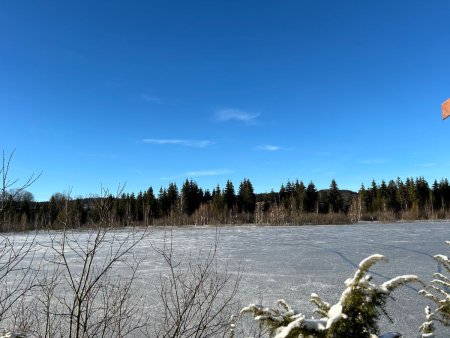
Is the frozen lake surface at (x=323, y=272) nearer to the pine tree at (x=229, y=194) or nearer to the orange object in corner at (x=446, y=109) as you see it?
the orange object in corner at (x=446, y=109)

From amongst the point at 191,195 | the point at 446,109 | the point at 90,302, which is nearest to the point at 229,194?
the point at 191,195

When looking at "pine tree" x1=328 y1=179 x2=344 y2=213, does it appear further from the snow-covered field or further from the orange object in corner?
the orange object in corner

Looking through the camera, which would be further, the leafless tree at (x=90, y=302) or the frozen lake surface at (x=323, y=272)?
the frozen lake surface at (x=323, y=272)

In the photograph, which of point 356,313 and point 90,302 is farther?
point 90,302

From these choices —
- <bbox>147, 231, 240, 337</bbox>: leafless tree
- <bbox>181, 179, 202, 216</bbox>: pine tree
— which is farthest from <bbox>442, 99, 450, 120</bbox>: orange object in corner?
<bbox>181, 179, 202, 216</bbox>: pine tree

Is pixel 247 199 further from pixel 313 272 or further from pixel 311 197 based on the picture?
pixel 313 272

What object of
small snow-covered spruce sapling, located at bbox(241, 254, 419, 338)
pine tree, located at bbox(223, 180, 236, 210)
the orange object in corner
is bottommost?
small snow-covered spruce sapling, located at bbox(241, 254, 419, 338)

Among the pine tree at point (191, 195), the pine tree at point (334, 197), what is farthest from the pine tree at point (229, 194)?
the pine tree at point (334, 197)

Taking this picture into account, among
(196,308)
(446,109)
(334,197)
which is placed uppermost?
(334,197)

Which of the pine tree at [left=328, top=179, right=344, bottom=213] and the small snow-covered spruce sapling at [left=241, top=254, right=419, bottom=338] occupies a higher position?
the pine tree at [left=328, top=179, right=344, bottom=213]

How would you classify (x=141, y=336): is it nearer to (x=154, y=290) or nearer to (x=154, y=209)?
(x=154, y=290)

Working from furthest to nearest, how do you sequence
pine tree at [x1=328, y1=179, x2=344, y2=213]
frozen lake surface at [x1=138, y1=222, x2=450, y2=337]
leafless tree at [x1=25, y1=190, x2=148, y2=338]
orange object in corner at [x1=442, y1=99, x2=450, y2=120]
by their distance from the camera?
pine tree at [x1=328, y1=179, x2=344, y2=213] → frozen lake surface at [x1=138, y1=222, x2=450, y2=337] → leafless tree at [x1=25, y1=190, x2=148, y2=338] → orange object in corner at [x1=442, y1=99, x2=450, y2=120]

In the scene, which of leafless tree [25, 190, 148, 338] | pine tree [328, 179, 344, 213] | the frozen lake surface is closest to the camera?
leafless tree [25, 190, 148, 338]

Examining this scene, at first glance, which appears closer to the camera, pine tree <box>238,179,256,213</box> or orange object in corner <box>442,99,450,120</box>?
orange object in corner <box>442,99,450,120</box>
